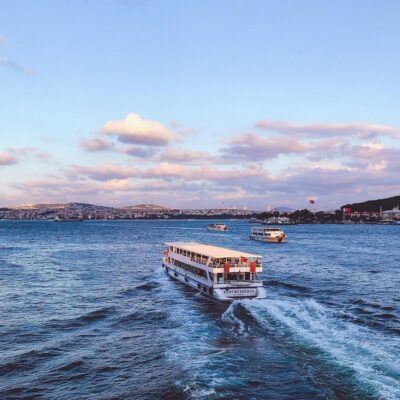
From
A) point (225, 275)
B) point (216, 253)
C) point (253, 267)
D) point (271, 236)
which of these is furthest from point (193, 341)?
point (271, 236)

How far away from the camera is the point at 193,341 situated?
35.7m

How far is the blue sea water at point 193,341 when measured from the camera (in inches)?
1039

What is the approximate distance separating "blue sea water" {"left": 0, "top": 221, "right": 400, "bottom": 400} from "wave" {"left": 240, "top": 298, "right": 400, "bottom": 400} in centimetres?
9

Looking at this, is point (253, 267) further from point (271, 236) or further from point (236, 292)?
point (271, 236)

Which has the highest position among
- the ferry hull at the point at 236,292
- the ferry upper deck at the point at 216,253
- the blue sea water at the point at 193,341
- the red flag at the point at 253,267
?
the ferry upper deck at the point at 216,253

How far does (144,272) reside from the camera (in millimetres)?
78500

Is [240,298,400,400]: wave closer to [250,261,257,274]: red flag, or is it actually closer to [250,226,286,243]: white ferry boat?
[250,261,257,274]: red flag

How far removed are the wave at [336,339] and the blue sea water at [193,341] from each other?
0.09 metres

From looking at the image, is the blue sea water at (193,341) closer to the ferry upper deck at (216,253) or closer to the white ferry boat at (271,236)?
the ferry upper deck at (216,253)

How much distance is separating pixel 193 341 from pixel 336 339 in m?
10.9

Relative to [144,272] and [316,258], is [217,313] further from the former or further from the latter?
[316,258]

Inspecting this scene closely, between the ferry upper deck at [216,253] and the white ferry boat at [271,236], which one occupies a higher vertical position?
→ the ferry upper deck at [216,253]

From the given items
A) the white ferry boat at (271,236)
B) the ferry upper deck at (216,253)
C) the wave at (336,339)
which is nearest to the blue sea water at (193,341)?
the wave at (336,339)

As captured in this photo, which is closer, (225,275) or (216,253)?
(225,275)
